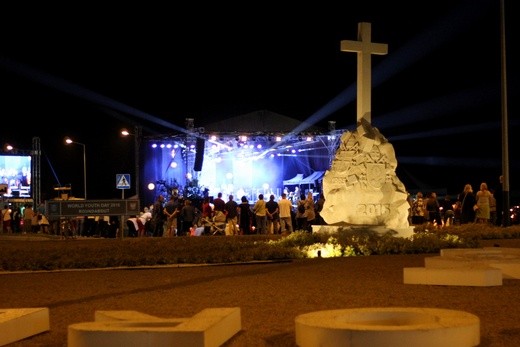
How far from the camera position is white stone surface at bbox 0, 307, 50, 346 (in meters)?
6.59

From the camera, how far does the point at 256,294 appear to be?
31.7 ft

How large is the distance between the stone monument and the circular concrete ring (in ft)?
36.8

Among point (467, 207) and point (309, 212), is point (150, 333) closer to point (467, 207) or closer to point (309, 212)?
point (467, 207)

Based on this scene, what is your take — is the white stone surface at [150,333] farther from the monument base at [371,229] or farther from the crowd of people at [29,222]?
the crowd of people at [29,222]

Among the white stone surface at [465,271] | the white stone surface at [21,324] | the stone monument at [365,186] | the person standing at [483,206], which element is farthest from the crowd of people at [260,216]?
the white stone surface at [21,324]

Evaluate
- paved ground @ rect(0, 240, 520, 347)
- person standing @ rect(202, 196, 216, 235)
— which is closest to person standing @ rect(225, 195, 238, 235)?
person standing @ rect(202, 196, 216, 235)

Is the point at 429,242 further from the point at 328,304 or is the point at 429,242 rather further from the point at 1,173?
the point at 1,173

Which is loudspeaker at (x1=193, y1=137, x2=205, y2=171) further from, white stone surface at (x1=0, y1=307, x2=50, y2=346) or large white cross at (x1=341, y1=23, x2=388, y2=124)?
white stone surface at (x1=0, y1=307, x2=50, y2=346)

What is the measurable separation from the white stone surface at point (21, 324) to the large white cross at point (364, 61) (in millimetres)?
12344

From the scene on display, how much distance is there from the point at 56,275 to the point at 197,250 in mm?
3524

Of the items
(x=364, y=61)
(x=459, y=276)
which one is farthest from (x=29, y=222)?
(x=459, y=276)

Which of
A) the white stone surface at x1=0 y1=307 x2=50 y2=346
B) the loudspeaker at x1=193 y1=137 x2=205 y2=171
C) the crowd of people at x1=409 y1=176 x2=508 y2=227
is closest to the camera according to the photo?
the white stone surface at x1=0 y1=307 x2=50 y2=346

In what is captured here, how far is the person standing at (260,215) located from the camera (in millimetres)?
26328

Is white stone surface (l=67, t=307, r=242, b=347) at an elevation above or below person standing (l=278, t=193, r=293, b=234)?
→ below
